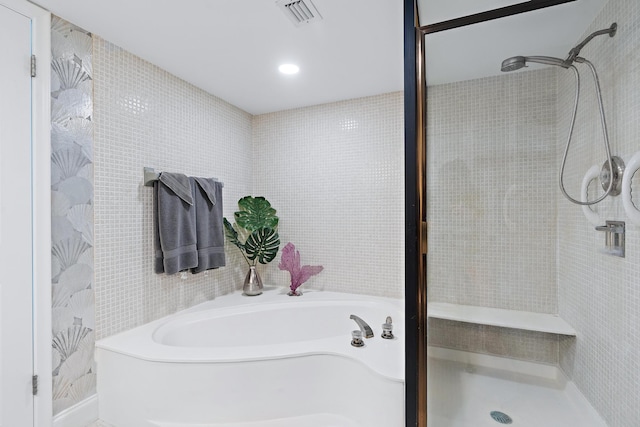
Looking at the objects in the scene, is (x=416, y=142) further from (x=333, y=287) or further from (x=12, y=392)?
(x=12, y=392)

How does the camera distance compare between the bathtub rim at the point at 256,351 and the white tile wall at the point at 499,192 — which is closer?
the white tile wall at the point at 499,192

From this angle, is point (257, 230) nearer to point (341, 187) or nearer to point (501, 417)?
point (341, 187)

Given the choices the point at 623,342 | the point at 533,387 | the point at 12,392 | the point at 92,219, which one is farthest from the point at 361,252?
the point at 12,392

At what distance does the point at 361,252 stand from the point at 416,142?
5.58 feet

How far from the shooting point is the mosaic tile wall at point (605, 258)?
4.16 feet

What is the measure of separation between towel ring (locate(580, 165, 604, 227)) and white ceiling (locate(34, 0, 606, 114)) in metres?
0.56

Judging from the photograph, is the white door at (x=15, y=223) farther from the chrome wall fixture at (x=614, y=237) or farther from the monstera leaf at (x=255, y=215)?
the chrome wall fixture at (x=614, y=237)

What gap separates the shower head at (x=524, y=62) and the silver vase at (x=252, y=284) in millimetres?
2345

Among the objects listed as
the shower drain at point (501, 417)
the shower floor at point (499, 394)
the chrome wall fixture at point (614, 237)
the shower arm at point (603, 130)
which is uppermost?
the shower arm at point (603, 130)

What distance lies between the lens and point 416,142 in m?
1.27

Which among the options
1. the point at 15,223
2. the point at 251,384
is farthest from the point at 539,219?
the point at 15,223

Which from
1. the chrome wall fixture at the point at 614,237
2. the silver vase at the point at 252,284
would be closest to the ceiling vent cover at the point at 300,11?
the chrome wall fixture at the point at 614,237

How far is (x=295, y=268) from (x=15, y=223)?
1860mm

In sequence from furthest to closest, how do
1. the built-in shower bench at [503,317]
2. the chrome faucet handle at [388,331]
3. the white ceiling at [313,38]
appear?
the chrome faucet handle at [388,331] < the built-in shower bench at [503,317] < the white ceiling at [313,38]
